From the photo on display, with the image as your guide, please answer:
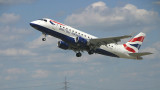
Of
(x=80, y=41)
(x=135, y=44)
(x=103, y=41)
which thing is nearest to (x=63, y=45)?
(x=80, y=41)

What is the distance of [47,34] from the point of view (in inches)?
2611

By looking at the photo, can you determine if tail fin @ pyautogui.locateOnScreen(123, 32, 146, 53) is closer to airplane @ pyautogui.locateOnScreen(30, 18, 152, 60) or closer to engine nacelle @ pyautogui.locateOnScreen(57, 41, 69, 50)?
airplane @ pyautogui.locateOnScreen(30, 18, 152, 60)

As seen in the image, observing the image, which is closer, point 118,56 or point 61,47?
point 61,47

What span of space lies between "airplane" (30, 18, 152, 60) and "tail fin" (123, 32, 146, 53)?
1.38m

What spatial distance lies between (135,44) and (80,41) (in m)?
19.0

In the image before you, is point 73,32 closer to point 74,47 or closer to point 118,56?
point 74,47

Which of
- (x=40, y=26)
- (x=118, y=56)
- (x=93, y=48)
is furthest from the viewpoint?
(x=118, y=56)

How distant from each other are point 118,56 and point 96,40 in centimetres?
994

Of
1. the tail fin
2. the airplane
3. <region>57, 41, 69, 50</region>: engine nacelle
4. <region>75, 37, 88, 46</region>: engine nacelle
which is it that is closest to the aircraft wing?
the airplane

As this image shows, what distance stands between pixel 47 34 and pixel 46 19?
9.51 ft

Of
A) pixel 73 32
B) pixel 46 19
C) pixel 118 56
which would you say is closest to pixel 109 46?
pixel 118 56

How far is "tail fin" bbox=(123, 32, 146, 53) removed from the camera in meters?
78.2

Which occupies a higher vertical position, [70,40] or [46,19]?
[46,19]

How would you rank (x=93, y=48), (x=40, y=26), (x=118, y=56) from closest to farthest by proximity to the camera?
1. (x=40, y=26)
2. (x=93, y=48)
3. (x=118, y=56)
